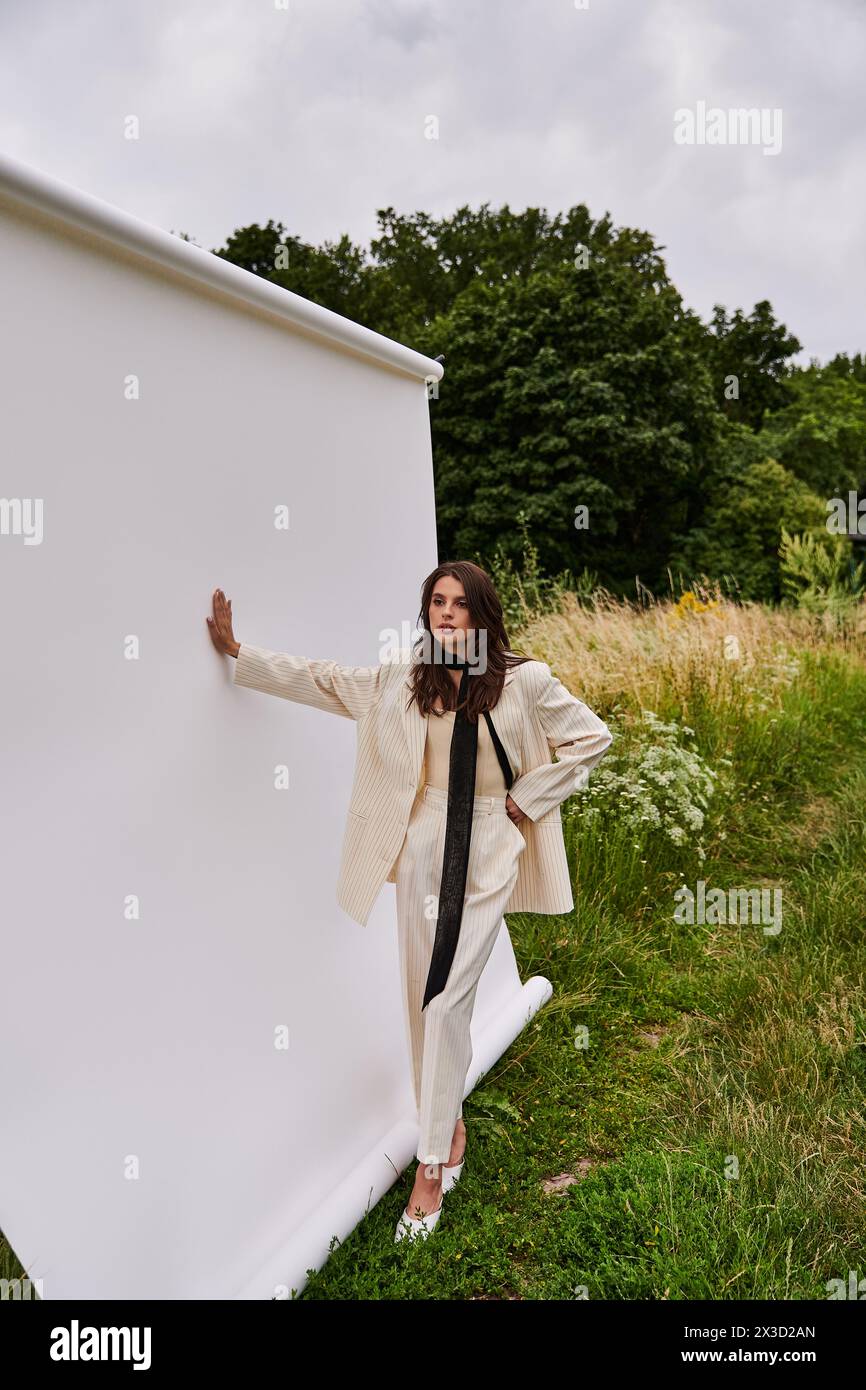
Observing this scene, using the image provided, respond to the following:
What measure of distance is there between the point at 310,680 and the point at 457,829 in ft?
1.92

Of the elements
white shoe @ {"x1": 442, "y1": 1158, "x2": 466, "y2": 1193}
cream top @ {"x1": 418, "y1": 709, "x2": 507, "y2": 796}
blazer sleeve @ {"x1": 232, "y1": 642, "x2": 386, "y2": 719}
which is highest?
blazer sleeve @ {"x1": 232, "y1": 642, "x2": 386, "y2": 719}

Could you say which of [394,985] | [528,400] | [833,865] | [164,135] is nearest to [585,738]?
[394,985]

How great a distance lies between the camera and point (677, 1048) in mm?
3545

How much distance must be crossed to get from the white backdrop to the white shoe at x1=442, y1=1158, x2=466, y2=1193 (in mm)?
153

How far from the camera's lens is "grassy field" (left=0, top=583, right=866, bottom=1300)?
2512mm

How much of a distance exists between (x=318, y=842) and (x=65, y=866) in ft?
3.45

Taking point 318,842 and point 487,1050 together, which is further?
point 487,1050

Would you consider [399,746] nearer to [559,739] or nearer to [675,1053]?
[559,739]

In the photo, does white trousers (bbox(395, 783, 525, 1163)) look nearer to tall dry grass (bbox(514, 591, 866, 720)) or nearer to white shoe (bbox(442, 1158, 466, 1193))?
white shoe (bbox(442, 1158, 466, 1193))

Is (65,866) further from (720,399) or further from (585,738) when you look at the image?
(720,399)

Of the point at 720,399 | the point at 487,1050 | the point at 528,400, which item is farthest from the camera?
the point at 720,399

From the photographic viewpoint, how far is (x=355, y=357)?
10.6ft

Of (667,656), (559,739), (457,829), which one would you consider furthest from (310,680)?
(667,656)

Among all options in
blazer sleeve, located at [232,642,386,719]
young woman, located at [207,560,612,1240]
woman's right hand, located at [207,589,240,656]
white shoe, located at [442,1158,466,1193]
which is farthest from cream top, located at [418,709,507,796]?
white shoe, located at [442,1158,466,1193]
